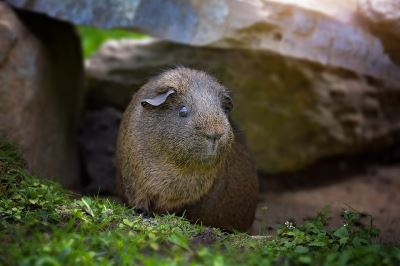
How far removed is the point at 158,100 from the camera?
205 inches

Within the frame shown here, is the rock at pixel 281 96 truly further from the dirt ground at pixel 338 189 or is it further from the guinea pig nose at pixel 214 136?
the guinea pig nose at pixel 214 136

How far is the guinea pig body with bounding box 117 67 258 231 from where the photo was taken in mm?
4902

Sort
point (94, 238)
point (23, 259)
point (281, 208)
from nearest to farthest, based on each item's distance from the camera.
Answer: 1. point (23, 259)
2. point (94, 238)
3. point (281, 208)

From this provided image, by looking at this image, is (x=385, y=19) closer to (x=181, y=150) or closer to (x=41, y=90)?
(x=181, y=150)

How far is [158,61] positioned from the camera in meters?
7.79

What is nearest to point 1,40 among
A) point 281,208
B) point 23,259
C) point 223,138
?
point 223,138

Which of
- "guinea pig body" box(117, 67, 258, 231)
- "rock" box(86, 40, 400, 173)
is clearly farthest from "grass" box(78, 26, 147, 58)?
"guinea pig body" box(117, 67, 258, 231)

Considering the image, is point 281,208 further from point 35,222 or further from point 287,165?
point 35,222

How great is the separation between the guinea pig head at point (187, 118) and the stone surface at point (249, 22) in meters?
0.92

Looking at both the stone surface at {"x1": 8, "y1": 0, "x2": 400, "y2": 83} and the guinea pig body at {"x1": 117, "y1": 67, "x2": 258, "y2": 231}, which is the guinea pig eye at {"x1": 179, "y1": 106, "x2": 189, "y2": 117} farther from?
the stone surface at {"x1": 8, "y1": 0, "x2": 400, "y2": 83}

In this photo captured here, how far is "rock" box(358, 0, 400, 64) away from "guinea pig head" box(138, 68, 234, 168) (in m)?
1.93

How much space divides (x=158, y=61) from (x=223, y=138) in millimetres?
3194

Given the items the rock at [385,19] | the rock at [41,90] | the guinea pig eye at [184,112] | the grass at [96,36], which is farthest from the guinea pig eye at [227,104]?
the grass at [96,36]

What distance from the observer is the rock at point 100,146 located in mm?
7664
